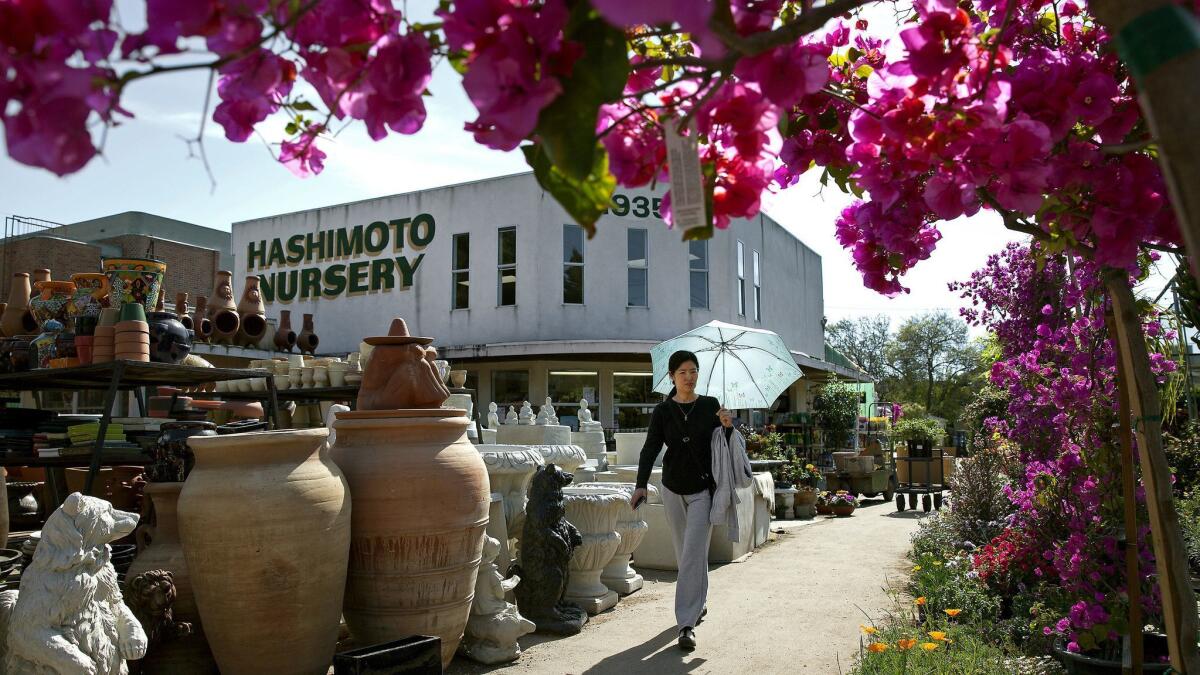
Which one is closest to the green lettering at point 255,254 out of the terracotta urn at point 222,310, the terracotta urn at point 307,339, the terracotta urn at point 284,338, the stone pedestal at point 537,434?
the terracotta urn at point 307,339

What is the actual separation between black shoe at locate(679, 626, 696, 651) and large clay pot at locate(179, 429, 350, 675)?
2.12 metres

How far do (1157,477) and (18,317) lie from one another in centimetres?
808

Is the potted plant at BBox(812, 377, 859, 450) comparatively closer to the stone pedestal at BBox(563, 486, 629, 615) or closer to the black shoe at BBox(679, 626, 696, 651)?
the stone pedestal at BBox(563, 486, 629, 615)

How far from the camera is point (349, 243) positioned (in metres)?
18.5

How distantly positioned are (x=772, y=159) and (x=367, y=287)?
58.5ft

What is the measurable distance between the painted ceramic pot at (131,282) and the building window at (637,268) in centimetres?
1216

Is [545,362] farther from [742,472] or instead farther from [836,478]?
[742,472]

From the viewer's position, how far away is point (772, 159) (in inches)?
53.3

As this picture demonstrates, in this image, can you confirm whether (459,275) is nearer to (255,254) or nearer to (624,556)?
(255,254)

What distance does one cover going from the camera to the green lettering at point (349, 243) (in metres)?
18.4

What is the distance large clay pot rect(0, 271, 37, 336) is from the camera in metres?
6.87

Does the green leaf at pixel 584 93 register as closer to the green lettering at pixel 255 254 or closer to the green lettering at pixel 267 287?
the green lettering at pixel 267 287

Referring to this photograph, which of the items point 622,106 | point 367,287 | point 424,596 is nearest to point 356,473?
point 424,596

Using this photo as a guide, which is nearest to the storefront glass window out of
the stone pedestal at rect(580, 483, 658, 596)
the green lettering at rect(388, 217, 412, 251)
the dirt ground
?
the green lettering at rect(388, 217, 412, 251)
